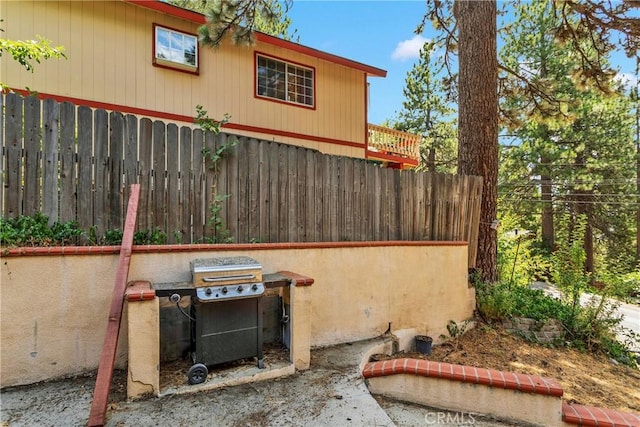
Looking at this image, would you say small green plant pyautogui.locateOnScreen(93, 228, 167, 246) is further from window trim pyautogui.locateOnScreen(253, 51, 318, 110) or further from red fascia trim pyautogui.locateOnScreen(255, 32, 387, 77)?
red fascia trim pyautogui.locateOnScreen(255, 32, 387, 77)

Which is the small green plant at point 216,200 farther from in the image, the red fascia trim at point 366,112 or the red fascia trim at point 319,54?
the red fascia trim at point 366,112

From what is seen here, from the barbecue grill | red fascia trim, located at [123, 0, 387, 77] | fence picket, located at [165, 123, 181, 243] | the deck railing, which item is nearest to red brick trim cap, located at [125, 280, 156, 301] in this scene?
the barbecue grill

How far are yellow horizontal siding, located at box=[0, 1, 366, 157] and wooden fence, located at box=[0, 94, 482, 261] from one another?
4.59m

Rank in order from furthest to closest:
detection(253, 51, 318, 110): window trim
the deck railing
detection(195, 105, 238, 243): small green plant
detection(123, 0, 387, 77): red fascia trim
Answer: the deck railing < detection(253, 51, 318, 110): window trim < detection(123, 0, 387, 77): red fascia trim < detection(195, 105, 238, 243): small green plant

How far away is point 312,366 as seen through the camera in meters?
3.08

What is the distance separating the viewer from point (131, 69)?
6816 mm

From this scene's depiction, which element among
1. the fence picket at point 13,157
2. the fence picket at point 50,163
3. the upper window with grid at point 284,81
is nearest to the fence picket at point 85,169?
the fence picket at point 50,163

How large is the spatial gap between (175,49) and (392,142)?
7.20m

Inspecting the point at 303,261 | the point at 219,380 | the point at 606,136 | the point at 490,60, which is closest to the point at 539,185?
the point at 606,136

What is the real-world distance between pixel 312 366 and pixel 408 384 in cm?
87

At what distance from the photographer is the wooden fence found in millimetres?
2766

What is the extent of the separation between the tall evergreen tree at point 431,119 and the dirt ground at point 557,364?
55.4 ft

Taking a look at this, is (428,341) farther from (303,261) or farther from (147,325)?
(147,325)

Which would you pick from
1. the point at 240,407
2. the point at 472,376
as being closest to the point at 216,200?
the point at 240,407
